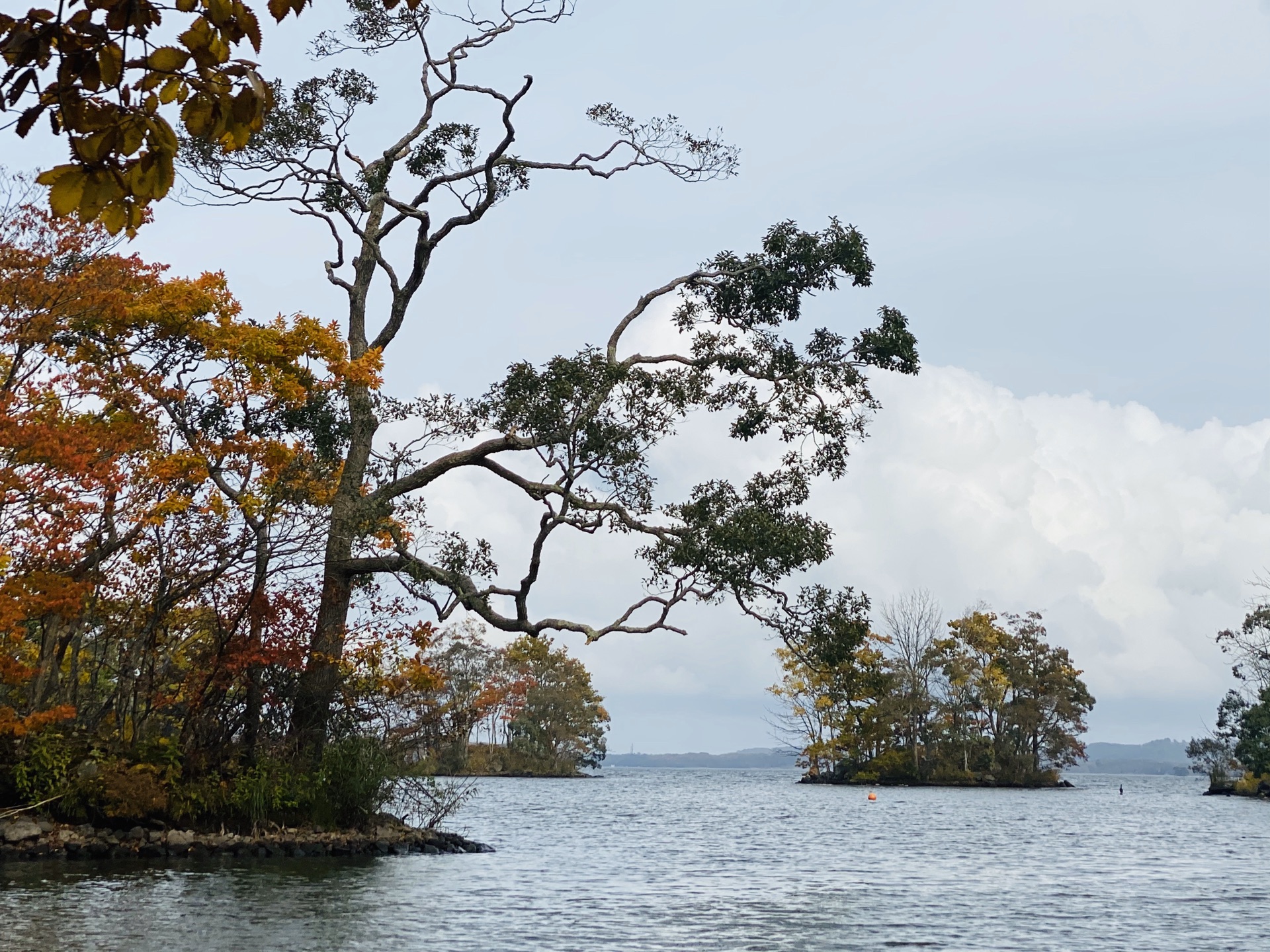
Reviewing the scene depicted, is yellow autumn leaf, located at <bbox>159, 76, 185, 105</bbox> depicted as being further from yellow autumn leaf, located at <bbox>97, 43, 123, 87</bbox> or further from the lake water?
the lake water

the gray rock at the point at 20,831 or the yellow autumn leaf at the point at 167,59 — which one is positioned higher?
the yellow autumn leaf at the point at 167,59

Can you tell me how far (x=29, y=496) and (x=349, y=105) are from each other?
41.3 feet

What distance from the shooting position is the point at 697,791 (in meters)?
75.6

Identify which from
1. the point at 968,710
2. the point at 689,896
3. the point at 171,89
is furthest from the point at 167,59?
the point at 968,710

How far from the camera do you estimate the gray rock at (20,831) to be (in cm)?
1928

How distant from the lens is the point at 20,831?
762 inches

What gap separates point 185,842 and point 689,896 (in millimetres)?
8395

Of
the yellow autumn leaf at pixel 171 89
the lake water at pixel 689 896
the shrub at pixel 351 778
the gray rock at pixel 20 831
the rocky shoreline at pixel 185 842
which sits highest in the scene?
the yellow autumn leaf at pixel 171 89

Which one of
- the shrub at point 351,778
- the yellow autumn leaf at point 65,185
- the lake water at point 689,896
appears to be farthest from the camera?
the shrub at point 351,778

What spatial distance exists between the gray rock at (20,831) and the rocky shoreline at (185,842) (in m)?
0.01

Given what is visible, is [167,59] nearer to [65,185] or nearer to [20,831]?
[65,185]

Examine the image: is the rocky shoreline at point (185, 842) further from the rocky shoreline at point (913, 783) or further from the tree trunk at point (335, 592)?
the rocky shoreline at point (913, 783)

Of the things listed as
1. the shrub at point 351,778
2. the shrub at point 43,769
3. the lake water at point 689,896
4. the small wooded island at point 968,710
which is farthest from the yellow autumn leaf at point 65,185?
the small wooded island at point 968,710

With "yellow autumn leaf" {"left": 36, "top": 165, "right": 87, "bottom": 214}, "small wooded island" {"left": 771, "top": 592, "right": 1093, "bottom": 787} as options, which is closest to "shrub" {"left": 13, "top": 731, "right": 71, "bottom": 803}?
"yellow autumn leaf" {"left": 36, "top": 165, "right": 87, "bottom": 214}
